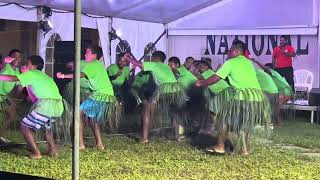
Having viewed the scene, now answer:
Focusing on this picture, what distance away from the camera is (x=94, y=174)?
635 cm

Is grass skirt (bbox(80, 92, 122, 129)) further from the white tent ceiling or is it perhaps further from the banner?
the banner

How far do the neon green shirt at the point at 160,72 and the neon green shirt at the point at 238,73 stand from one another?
54.3 inches

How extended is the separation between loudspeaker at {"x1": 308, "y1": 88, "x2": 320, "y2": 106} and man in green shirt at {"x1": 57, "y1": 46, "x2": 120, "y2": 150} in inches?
234

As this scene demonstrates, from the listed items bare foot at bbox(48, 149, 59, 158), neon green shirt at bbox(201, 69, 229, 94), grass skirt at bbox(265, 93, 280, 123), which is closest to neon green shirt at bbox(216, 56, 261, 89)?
neon green shirt at bbox(201, 69, 229, 94)

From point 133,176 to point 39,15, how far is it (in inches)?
225

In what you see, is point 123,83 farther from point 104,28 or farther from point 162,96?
point 104,28

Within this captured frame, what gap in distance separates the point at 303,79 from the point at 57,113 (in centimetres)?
727

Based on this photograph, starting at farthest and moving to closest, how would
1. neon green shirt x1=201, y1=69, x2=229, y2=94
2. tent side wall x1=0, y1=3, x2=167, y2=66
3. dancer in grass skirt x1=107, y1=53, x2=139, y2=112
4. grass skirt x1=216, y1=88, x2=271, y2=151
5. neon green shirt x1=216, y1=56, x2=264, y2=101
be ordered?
tent side wall x1=0, y1=3, x2=167, y2=66 → dancer in grass skirt x1=107, y1=53, x2=139, y2=112 → neon green shirt x1=201, y1=69, x2=229, y2=94 → neon green shirt x1=216, y1=56, x2=264, y2=101 → grass skirt x1=216, y1=88, x2=271, y2=151

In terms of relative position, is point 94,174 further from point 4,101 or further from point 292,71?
point 292,71

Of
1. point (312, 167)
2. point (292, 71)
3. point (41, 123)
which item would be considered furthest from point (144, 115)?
point (292, 71)

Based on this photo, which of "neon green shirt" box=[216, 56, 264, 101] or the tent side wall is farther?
the tent side wall

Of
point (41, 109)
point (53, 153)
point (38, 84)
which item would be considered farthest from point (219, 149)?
point (38, 84)

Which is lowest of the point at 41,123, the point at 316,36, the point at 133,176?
the point at 133,176

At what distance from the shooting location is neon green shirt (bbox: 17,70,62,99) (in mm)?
7090
